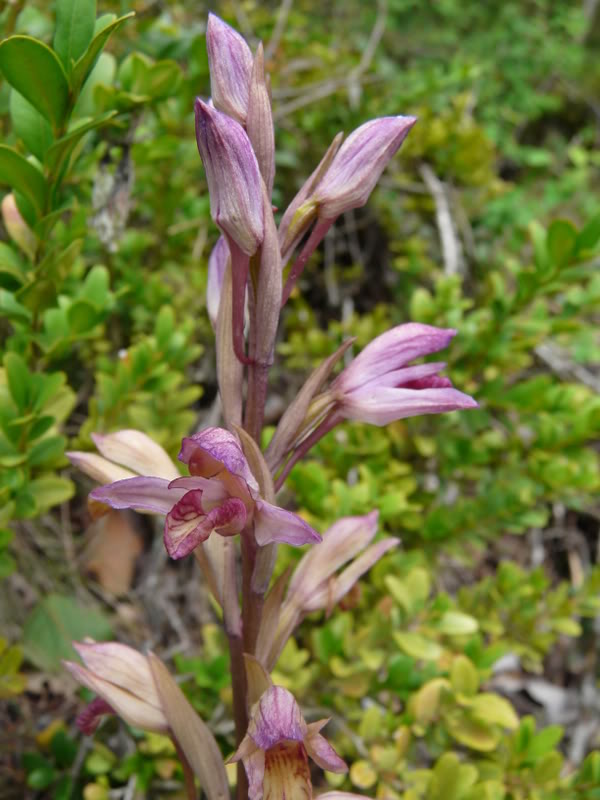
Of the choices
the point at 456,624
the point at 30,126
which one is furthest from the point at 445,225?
the point at 30,126

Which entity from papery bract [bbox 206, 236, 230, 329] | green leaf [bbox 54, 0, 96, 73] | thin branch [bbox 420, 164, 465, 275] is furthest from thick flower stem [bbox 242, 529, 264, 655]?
thin branch [bbox 420, 164, 465, 275]

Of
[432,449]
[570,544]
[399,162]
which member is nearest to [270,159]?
[432,449]

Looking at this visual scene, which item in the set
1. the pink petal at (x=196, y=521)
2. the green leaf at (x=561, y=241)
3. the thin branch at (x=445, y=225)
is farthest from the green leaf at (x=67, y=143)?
the thin branch at (x=445, y=225)

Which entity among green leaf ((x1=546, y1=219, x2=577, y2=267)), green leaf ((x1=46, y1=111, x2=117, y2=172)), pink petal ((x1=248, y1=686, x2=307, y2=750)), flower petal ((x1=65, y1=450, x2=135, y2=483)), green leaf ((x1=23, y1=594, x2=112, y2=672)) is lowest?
green leaf ((x1=23, y1=594, x2=112, y2=672))

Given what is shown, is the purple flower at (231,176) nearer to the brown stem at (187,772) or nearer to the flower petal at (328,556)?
the flower petal at (328,556)

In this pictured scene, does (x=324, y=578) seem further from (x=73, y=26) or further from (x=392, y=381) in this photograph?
(x=73, y=26)

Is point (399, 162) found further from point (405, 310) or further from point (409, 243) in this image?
point (405, 310)

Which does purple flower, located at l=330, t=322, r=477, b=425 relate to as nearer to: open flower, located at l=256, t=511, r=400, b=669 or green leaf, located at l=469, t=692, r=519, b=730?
open flower, located at l=256, t=511, r=400, b=669
